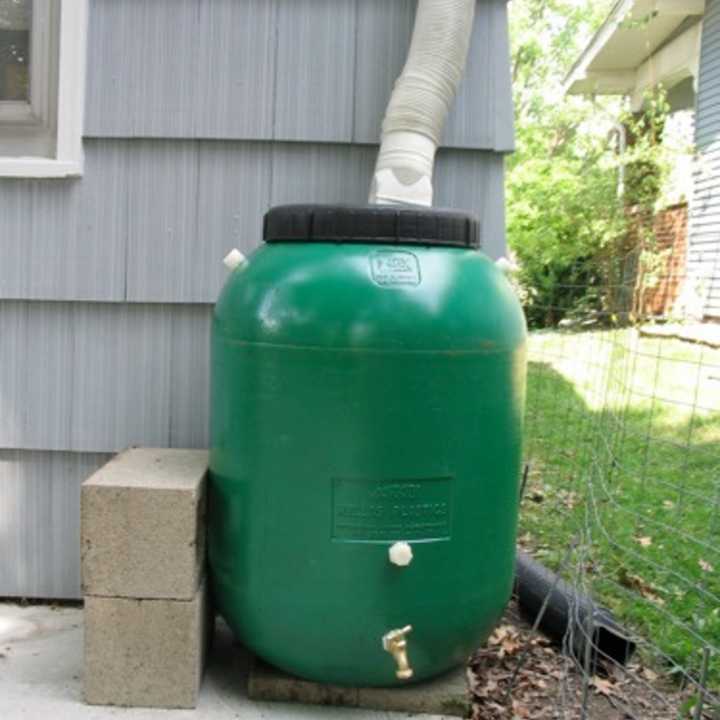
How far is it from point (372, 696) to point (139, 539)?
0.59 m

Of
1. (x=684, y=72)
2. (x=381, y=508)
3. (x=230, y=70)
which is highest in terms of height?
(x=684, y=72)

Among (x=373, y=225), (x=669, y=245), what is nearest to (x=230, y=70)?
(x=373, y=225)

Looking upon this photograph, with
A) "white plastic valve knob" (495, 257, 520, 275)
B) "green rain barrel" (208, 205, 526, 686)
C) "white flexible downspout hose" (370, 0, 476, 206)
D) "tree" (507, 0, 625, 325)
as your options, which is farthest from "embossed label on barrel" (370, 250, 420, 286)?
"tree" (507, 0, 625, 325)

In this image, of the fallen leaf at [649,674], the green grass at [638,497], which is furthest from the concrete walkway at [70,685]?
the green grass at [638,497]

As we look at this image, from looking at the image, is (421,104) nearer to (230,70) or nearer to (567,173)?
(230,70)

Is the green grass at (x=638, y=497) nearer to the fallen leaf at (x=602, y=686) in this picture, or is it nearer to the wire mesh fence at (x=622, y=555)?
the wire mesh fence at (x=622, y=555)

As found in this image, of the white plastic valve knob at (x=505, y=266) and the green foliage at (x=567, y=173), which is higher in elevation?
the green foliage at (x=567, y=173)

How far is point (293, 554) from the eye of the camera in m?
1.70

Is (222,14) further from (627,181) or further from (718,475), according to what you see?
(627,181)

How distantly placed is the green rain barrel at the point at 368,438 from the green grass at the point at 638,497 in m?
0.39

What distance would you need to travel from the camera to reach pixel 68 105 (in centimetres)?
225

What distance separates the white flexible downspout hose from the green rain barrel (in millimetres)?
321

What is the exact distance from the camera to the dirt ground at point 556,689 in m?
1.92

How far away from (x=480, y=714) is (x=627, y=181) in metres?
8.76
